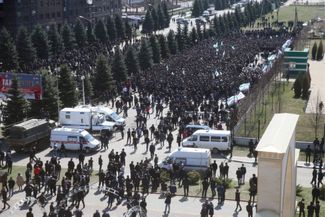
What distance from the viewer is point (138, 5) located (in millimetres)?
164375

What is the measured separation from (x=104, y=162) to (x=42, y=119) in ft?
24.8

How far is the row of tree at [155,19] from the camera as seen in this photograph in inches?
4181

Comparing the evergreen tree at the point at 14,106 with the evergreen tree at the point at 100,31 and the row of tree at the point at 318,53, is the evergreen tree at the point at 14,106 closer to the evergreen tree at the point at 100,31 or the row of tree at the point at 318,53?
the row of tree at the point at 318,53

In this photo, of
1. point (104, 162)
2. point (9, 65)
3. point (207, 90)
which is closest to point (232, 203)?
point (104, 162)

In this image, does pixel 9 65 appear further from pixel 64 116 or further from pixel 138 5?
pixel 138 5

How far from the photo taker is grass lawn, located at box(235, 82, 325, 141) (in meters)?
40.1

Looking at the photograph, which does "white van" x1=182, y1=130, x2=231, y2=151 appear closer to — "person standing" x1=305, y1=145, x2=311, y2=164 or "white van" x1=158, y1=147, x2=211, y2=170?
"white van" x1=158, y1=147, x2=211, y2=170

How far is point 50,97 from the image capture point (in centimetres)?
4325

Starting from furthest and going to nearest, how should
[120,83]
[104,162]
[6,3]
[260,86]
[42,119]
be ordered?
[6,3], [120,83], [260,86], [42,119], [104,162]

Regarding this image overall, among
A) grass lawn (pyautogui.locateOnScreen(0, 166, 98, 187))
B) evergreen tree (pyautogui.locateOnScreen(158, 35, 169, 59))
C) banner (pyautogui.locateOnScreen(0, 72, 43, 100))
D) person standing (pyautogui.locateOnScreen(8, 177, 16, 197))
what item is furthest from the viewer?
evergreen tree (pyautogui.locateOnScreen(158, 35, 169, 59))

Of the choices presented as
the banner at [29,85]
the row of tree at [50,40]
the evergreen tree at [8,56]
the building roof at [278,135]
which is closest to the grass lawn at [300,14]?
the row of tree at [50,40]

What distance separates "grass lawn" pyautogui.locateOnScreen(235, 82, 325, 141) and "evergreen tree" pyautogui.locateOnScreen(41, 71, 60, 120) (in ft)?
44.0

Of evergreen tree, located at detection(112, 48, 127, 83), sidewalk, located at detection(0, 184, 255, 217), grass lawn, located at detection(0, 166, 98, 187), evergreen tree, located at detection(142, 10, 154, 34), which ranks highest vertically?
evergreen tree, located at detection(142, 10, 154, 34)

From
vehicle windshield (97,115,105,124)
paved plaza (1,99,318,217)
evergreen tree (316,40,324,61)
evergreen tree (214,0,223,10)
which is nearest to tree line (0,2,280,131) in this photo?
vehicle windshield (97,115,105,124)
